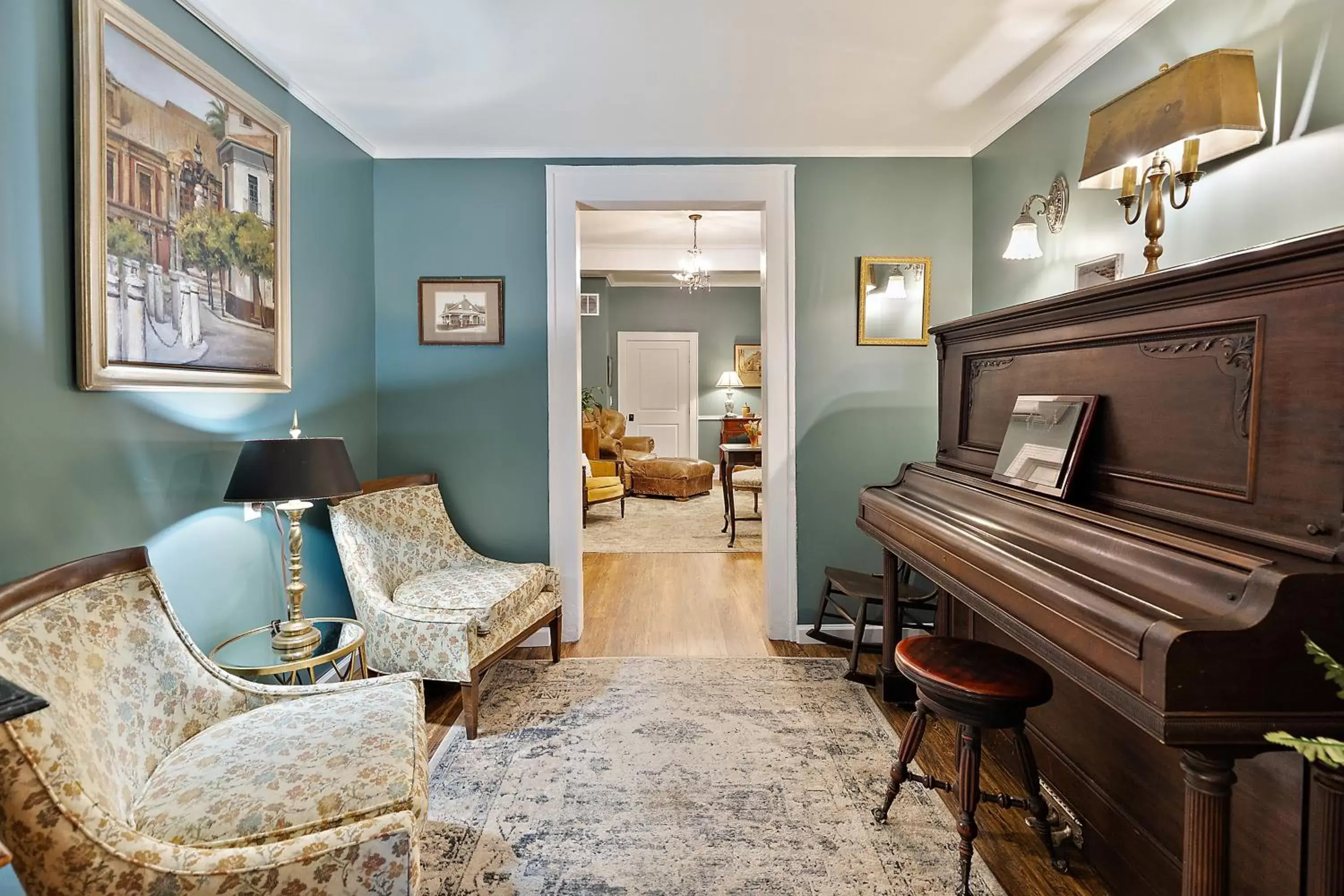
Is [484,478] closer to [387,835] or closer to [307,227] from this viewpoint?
[307,227]

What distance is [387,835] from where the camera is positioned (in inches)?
48.5

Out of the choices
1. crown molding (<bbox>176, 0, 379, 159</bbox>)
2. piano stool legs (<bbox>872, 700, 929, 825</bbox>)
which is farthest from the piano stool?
crown molding (<bbox>176, 0, 379, 159</bbox>)

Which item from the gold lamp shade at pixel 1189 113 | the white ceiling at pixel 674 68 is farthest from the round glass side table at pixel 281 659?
the gold lamp shade at pixel 1189 113

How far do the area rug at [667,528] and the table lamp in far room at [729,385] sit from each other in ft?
5.11

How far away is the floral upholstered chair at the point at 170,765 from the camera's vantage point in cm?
110

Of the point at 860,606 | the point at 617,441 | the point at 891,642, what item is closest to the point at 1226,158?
the point at 891,642

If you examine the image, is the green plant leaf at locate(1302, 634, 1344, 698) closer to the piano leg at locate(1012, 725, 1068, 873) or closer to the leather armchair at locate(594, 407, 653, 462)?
the piano leg at locate(1012, 725, 1068, 873)

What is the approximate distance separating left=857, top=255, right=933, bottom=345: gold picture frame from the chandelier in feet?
Answer: 8.72

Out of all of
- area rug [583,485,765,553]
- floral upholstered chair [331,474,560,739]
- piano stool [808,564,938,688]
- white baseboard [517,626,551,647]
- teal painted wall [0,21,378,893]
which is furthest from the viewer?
area rug [583,485,765,553]

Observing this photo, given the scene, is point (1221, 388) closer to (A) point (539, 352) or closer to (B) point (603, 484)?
(A) point (539, 352)

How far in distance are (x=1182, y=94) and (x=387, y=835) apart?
2.45 m

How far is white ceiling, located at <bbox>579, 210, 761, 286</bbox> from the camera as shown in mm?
5797

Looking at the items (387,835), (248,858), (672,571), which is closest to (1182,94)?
(387,835)

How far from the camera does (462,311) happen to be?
3420mm
